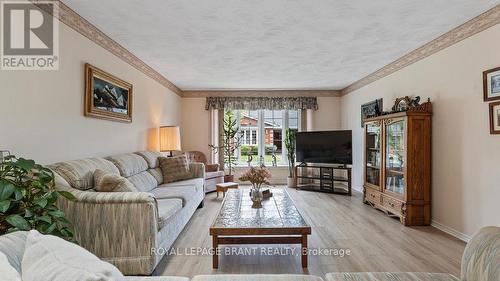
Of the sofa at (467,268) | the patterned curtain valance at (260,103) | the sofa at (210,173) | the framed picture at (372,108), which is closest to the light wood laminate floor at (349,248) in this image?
the sofa at (467,268)

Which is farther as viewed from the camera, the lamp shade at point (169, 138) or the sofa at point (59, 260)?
the lamp shade at point (169, 138)

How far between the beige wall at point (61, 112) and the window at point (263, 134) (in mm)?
3499

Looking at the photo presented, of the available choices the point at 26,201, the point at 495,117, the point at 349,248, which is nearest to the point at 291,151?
the point at 349,248

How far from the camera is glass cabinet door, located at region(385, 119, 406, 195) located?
158 inches

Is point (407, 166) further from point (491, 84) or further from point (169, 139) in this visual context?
point (169, 139)

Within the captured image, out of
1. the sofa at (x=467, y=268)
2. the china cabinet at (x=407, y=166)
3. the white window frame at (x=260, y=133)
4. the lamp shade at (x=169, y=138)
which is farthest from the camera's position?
the white window frame at (x=260, y=133)

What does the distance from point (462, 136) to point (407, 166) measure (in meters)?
0.74

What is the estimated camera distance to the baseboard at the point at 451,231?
10.8 ft

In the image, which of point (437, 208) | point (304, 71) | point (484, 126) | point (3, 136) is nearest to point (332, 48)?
point (304, 71)

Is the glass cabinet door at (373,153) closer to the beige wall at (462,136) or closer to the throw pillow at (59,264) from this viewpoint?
the beige wall at (462,136)

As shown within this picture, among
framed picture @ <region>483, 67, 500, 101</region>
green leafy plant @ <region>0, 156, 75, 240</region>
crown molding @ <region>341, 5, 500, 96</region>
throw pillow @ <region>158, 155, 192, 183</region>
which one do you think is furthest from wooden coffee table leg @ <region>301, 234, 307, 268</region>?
crown molding @ <region>341, 5, 500, 96</region>

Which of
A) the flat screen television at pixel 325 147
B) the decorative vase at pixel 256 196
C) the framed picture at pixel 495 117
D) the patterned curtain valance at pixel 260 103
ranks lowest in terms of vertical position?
the decorative vase at pixel 256 196

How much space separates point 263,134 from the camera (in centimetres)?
746

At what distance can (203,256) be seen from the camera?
114 inches
